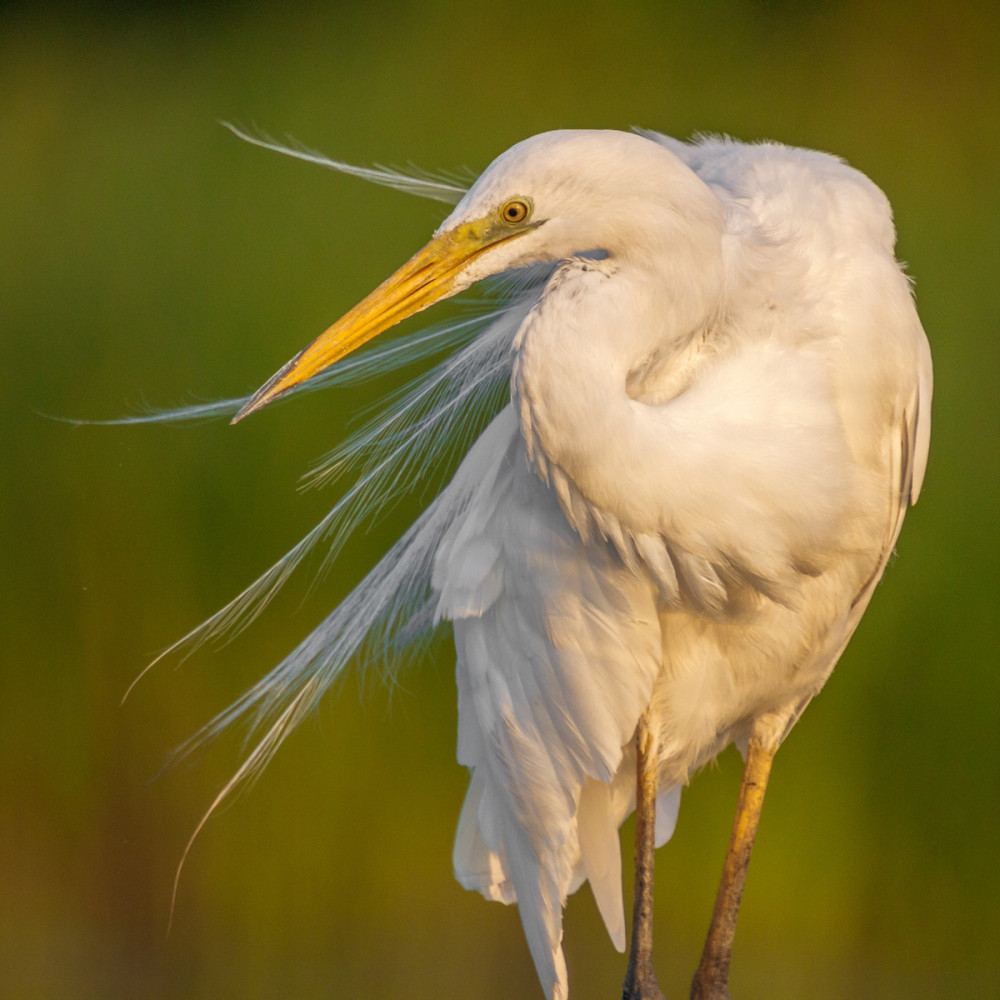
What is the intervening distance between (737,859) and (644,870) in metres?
0.15

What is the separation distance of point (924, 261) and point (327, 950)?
165 cm

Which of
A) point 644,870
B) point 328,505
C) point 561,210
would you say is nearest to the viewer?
point 561,210

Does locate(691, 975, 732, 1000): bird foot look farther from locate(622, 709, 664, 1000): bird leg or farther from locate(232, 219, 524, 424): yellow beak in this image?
locate(232, 219, 524, 424): yellow beak

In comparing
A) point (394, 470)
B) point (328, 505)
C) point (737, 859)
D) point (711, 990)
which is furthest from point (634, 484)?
point (328, 505)

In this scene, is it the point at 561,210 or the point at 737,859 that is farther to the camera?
the point at 737,859

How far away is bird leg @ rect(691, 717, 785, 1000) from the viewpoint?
51.1 inches

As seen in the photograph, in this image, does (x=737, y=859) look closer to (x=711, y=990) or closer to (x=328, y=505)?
(x=711, y=990)

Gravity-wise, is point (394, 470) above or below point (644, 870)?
above

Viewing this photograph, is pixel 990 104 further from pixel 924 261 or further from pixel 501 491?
pixel 501 491

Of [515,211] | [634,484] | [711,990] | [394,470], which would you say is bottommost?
[711,990]

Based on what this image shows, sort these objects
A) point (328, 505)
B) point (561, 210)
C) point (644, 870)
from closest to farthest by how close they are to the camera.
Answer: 1. point (561, 210)
2. point (644, 870)
3. point (328, 505)

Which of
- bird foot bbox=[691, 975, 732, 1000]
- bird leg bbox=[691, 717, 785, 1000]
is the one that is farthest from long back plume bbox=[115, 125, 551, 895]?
bird foot bbox=[691, 975, 732, 1000]

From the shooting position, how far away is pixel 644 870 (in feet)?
4.03

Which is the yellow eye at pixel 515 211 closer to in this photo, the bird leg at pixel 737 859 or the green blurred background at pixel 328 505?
the bird leg at pixel 737 859
